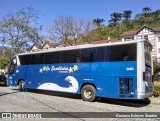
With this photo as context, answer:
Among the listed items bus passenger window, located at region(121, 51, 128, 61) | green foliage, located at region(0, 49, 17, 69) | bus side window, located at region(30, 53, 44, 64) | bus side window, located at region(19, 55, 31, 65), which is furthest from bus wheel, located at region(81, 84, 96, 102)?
green foliage, located at region(0, 49, 17, 69)

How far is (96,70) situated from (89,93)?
4.75ft

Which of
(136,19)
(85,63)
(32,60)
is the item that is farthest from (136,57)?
(136,19)

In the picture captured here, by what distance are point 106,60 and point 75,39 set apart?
3107cm

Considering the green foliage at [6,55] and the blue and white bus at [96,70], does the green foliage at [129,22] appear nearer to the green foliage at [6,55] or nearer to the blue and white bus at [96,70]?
the green foliage at [6,55]

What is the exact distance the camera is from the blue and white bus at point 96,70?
1315 cm

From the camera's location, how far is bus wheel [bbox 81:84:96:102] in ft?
49.0

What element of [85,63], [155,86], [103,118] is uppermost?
[85,63]

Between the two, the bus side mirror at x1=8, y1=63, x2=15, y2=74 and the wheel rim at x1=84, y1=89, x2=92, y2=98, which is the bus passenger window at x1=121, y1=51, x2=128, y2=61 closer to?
the wheel rim at x1=84, y1=89, x2=92, y2=98

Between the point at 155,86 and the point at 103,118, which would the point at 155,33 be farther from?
the point at 103,118

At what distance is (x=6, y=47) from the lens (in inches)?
1508

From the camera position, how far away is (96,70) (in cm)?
1490

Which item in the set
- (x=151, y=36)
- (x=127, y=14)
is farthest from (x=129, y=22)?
(x=151, y=36)

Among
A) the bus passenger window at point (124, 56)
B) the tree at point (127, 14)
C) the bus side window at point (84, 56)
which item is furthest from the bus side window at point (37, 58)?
the tree at point (127, 14)

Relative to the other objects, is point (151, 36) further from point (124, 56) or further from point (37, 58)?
point (124, 56)
